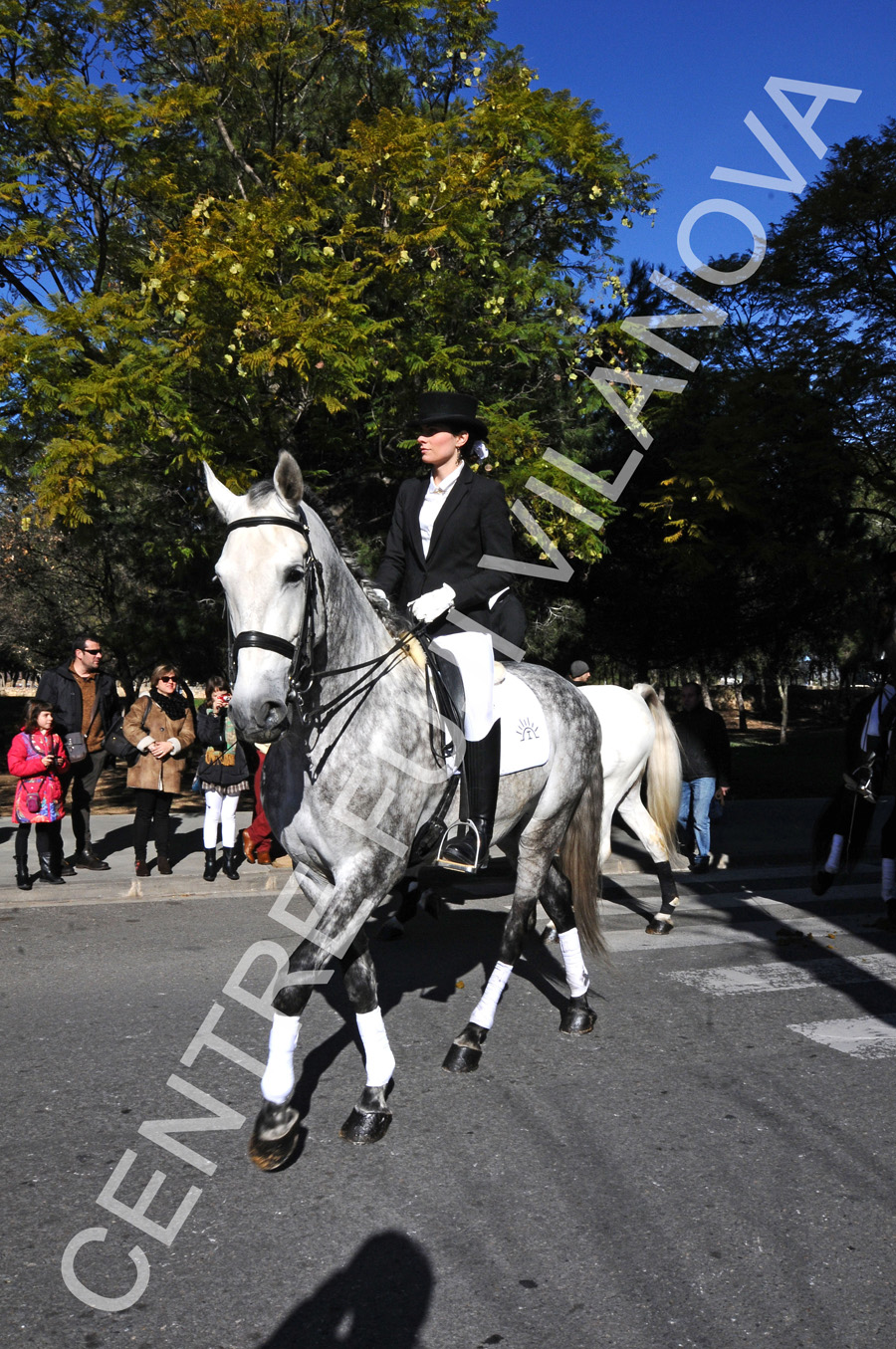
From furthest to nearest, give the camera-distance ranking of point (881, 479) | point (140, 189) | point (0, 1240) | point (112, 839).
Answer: point (881, 479) → point (112, 839) → point (140, 189) → point (0, 1240)

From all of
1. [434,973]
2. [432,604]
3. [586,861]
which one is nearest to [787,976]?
[586,861]

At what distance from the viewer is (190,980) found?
6.47m

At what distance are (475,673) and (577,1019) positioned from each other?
199 centimetres

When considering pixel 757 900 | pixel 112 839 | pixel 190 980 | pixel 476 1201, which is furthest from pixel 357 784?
pixel 112 839

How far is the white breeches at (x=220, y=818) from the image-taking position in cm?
993

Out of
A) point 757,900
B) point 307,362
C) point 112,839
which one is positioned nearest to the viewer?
point 757,900

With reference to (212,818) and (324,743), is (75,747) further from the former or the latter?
(324,743)

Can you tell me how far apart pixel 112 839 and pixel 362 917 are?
9053 millimetres

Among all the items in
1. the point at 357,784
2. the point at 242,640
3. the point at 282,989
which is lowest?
the point at 282,989

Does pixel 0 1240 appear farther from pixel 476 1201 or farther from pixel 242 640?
pixel 242 640

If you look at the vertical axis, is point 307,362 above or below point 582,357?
below

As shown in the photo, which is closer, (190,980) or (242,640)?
(242,640)

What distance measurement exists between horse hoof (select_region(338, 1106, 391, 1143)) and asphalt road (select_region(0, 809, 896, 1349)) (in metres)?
0.04

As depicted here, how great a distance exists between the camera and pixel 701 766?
447 inches
